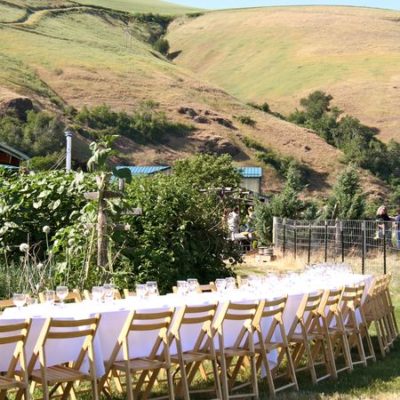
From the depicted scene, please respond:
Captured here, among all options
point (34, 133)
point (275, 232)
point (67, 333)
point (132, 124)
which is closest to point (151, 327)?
point (67, 333)

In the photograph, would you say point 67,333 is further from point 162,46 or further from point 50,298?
point 162,46

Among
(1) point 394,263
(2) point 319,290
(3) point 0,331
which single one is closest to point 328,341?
(2) point 319,290

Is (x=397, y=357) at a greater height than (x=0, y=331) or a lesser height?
lesser

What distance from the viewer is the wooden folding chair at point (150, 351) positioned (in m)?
6.33

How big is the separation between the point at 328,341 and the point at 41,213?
19.5ft

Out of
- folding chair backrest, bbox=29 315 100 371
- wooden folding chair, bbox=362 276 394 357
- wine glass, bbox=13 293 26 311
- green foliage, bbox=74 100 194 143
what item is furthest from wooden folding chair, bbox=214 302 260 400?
green foliage, bbox=74 100 194 143

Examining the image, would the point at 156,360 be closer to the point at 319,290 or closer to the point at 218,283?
the point at 218,283

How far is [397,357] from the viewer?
371 inches

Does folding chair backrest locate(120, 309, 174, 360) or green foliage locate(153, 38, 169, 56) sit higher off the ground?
green foliage locate(153, 38, 169, 56)

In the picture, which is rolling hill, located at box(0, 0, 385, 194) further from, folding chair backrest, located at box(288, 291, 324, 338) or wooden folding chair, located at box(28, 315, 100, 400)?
wooden folding chair, located at box(28, 315, 100, 400)

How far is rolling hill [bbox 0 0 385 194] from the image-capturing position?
81062 mm

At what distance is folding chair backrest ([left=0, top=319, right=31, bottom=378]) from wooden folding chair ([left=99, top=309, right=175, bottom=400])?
2.77ft

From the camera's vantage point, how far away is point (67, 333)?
19.6 ft

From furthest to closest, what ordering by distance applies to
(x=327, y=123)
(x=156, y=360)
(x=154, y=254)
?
(x=327, y=123)
(x=154, y=254)
(x=156, y=360)
